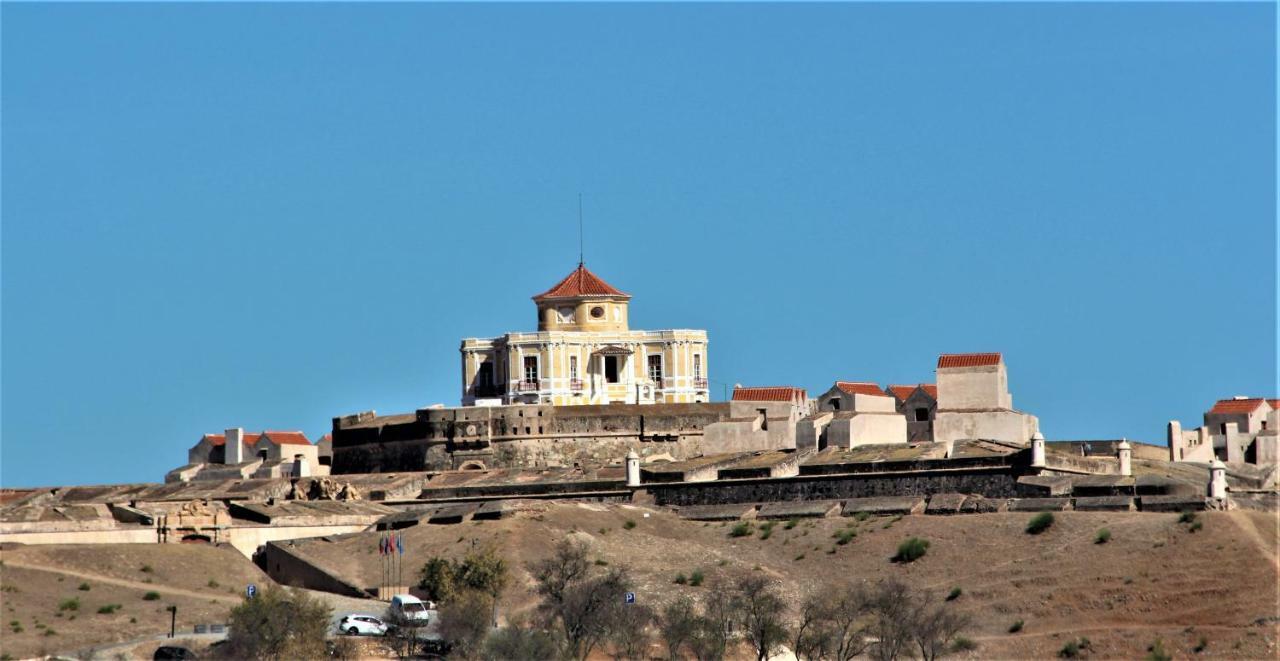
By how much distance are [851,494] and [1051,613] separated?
12.0m

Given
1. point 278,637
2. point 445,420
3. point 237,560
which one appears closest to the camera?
point 278,637

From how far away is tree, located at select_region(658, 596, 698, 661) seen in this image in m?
55.2

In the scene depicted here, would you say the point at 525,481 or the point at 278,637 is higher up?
the point at 525,481

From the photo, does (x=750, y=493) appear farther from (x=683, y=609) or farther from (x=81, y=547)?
(x=81, y=547)

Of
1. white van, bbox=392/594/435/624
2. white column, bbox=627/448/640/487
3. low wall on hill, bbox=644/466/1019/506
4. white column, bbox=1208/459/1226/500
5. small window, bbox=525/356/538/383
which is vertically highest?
small window, bbox=525/356/538/383

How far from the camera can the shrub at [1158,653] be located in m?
54.2

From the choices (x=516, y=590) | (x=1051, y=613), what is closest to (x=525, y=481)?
(x=516, y=590)

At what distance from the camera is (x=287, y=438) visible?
9444cm

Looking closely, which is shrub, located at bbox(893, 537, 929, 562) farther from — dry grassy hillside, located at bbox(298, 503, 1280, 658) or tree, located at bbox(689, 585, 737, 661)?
tree, located at bbox(689, 585, 737, 661)

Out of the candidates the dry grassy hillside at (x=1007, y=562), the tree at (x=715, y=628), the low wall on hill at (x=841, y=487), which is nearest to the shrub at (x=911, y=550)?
the dry grassy hillside at (x=1007, y=562)

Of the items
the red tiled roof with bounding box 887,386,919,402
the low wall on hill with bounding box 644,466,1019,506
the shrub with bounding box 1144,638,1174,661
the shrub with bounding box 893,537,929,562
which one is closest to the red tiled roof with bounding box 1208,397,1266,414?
the red tiled roof with bounding box 887,386,919,402

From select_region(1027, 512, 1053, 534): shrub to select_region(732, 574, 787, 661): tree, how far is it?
21.9ft

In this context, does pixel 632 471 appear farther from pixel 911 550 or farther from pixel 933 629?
pixel 933 629

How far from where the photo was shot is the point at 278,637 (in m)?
53.7
